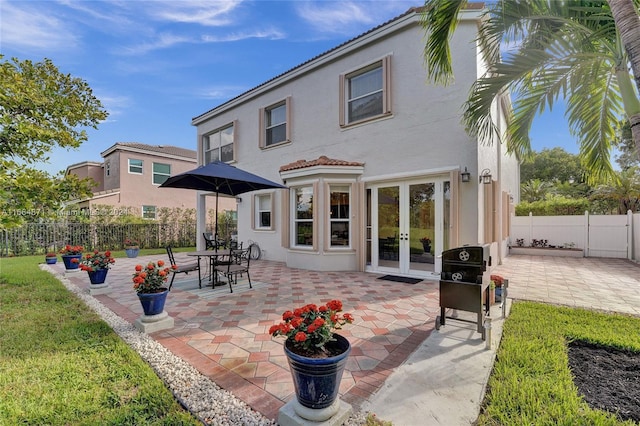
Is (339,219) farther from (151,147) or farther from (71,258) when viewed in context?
(151,147)

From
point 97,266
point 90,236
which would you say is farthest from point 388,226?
point 90,236

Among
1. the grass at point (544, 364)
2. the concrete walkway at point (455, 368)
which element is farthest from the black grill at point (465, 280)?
the grass at point (544, 364)

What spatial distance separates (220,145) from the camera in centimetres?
1476

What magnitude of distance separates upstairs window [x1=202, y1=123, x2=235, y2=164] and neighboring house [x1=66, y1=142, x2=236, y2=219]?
6846mm

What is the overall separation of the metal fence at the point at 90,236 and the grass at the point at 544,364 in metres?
17.1

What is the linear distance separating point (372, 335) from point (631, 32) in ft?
14.2

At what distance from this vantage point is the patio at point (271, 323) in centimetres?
297

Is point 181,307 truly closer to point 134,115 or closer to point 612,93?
point 612,93

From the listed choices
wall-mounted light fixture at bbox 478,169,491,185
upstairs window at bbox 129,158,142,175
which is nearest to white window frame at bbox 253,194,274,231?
wall-mounted light fixture at bbox 478,169,491,185

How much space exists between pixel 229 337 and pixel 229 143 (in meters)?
12.0

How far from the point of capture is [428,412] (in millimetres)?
2447

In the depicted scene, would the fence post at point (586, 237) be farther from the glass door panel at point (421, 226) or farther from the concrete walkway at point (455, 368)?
the glass door panel at point (421, 226)

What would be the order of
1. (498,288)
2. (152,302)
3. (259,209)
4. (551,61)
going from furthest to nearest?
(259,209)
(498,288)
(152,302)
(551,61)

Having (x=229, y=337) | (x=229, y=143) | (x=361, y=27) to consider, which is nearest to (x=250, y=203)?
(x=229, y=143)
